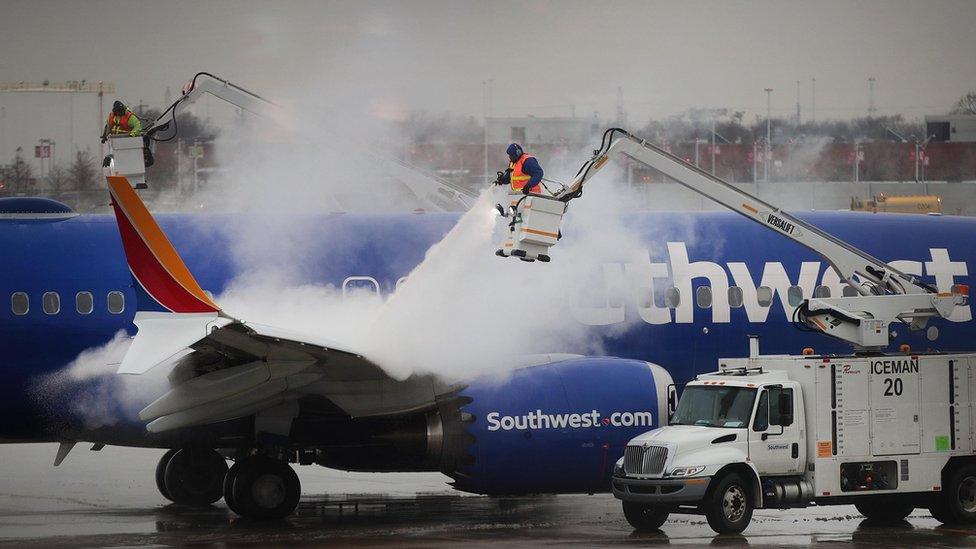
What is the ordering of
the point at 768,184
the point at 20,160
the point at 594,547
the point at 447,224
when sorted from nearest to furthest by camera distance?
the point at 594,547
the point at 447,224
the point at 768,184
the point at 20,160

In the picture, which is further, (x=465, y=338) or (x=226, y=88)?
(x=226, y=88)

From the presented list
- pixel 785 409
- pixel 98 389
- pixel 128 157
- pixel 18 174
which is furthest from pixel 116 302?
pixel 18 174

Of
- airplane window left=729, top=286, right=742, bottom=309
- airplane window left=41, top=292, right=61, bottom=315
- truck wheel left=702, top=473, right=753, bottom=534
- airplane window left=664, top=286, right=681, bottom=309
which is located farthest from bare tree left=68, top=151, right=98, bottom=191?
truck wheel left=702, top=473, right=753, bottom=534

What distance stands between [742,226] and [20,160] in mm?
40413

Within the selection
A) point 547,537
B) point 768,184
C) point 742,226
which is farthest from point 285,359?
point 768,184

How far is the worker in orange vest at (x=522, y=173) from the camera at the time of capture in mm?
17281

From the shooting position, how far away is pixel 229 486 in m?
19.7

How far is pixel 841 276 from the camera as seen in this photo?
65.5ft

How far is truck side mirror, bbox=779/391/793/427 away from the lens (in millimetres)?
18078

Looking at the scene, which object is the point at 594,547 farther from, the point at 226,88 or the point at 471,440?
the point at 226,88

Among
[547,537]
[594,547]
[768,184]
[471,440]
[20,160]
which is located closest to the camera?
[594,547]

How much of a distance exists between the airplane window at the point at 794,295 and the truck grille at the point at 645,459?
19.0 ft

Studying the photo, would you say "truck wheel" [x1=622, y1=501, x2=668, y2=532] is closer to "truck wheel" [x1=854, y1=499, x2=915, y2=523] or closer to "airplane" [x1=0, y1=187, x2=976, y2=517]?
"airplane" [x1=0, y1=187, x2=976, y2=517]

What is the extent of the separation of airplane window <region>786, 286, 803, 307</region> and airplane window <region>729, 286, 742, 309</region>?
876 mm
